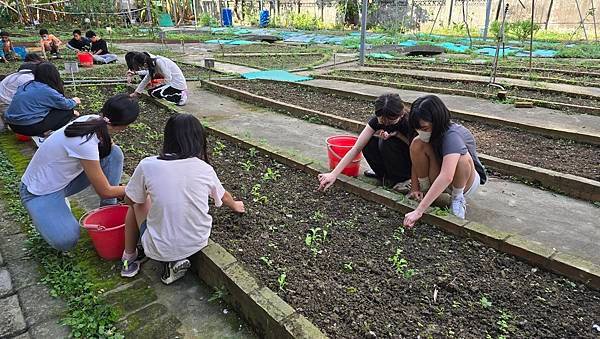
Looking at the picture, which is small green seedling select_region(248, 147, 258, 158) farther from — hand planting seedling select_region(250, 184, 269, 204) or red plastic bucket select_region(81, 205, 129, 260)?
red plastic bucket select_region(81, 205, 129, 260)

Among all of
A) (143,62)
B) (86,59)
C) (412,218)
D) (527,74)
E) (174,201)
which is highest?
(143,62)

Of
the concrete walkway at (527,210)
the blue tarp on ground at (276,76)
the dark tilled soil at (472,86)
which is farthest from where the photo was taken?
the blue tarp on ground at (276,76)

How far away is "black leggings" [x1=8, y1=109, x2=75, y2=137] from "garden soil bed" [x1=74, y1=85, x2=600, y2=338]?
2.63 m

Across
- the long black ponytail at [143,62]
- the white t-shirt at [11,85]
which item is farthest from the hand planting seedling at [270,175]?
the long black ponytail at [143,62]

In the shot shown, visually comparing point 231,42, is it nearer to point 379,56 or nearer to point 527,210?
point 379,56

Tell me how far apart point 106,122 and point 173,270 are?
1.05 m

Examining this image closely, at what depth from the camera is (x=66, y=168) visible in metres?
2.78

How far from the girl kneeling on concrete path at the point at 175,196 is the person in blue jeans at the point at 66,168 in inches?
14.9

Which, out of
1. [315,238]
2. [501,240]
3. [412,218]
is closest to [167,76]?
[315,238]

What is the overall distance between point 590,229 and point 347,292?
2086 mm

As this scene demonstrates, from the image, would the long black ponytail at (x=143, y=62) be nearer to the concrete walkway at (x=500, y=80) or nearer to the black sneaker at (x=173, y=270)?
the black sneaker at (x=173, y=270)

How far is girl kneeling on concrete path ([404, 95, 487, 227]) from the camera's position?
2871 mm

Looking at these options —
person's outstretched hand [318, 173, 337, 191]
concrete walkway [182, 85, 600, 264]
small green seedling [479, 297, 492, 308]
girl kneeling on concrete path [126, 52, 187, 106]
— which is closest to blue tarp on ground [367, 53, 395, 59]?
girl kneeling on concrete path [126, 52, 187, 106]

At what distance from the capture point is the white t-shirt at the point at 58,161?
2674 millimetres
